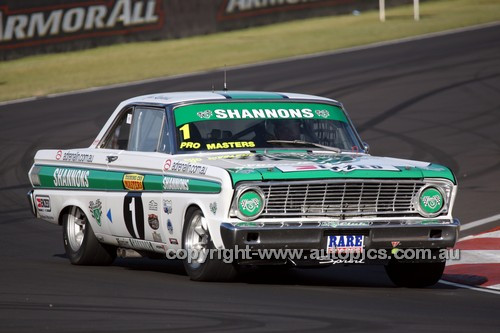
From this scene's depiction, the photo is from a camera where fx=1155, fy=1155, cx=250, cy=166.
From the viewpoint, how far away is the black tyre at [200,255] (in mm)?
8477

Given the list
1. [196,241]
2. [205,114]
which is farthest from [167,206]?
[205,114]

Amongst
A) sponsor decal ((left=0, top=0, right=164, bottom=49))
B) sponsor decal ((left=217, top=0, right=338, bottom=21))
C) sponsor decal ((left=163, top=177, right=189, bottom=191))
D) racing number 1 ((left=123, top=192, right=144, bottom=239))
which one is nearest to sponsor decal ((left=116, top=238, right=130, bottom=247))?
racing number 1 ((left=123, top=192, right=144, bottom=239))

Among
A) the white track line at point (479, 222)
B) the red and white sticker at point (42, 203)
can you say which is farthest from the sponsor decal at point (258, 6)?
the red and white sticker at point (42, 203)

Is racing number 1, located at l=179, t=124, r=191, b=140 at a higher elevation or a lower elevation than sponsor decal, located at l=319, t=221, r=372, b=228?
higher

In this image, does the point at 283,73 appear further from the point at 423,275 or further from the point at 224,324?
the point at 224,324

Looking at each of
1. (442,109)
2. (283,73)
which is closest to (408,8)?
(283,73)

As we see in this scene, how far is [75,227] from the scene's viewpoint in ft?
35.0

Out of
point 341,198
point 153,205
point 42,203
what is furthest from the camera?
point 42,203

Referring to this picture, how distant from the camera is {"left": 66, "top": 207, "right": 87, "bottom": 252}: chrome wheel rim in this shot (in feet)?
34.8

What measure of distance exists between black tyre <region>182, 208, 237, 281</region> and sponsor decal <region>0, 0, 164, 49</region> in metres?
21.3

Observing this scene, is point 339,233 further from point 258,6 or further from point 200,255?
point 258,6

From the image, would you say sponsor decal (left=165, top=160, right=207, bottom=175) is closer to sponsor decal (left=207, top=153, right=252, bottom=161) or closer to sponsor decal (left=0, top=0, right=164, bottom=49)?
sponsor decal (left=207, top=153, right=252, bottom=161)

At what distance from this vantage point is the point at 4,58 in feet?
97.6

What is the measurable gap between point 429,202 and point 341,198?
73 centimetres
